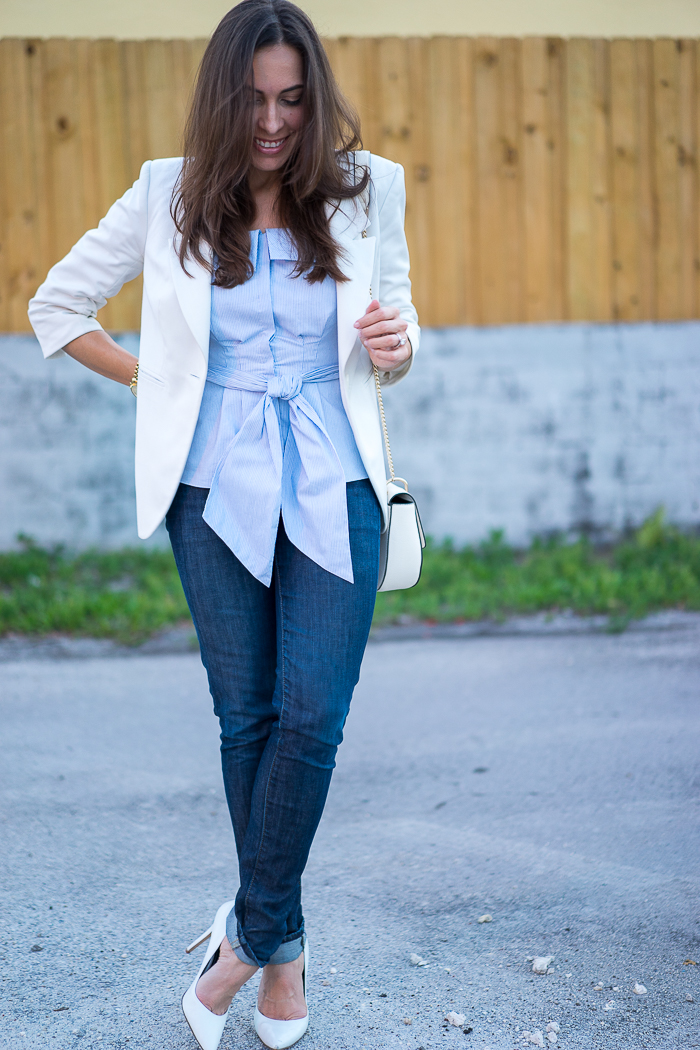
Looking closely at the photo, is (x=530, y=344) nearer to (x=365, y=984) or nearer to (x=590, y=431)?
(x=590, y=431)

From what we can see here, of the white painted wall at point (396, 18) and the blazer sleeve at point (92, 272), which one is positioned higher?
the white painted wall at point (396, 18)

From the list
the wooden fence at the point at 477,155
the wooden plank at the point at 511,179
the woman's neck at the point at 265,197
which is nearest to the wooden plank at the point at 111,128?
the wooden fence at the point at 477,155

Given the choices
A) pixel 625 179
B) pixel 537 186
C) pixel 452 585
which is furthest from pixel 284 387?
pixel 625 179

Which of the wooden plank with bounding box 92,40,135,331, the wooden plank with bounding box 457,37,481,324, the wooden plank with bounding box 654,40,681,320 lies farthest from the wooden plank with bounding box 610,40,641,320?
the wooden plank with bounding box 92,40,135,331

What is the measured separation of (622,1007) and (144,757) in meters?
2.06

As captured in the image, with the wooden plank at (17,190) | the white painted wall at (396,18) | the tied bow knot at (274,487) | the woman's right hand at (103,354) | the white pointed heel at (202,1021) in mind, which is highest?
the white painted wall at (396,18)

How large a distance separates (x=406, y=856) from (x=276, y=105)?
2087mm

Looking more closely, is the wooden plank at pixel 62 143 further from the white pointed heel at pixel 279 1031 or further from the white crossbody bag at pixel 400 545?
the white pointed heel at pixel 279 1031

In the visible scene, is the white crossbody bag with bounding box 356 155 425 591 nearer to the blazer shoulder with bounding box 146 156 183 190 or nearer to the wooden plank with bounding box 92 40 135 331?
the blazer shoulder with bounding box 146 156 183 190

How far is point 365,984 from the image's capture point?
2311 millimetres

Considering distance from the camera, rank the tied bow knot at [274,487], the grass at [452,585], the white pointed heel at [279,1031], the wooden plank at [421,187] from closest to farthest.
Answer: the tied bow knot at [274,487] → the white pointed heel at [279,1031] → the grass at [452,585] → the wooden plank at [421,187]

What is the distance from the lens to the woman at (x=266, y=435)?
1.98 metres

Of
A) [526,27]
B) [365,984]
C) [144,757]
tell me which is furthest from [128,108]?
→ [365,984]

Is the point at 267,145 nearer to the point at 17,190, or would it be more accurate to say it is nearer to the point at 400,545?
the point at 400,545
